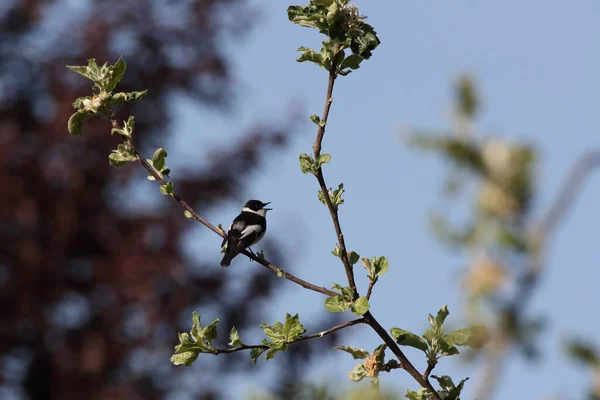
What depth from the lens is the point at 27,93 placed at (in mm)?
17359

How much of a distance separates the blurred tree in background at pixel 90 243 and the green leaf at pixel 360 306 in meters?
12.1

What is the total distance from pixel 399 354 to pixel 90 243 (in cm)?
1463

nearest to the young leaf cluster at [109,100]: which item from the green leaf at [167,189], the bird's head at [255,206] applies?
the green leaf at [167,189]

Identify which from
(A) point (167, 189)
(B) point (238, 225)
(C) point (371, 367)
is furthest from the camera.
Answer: (B) point (238, 225)

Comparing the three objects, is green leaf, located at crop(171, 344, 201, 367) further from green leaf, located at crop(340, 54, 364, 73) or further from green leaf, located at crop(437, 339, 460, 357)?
green leaf, located at crop(340, 54, 364, 73)

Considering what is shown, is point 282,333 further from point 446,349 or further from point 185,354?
point 446,349

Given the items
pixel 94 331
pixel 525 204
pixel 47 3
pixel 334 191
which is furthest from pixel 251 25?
pixel 525 204

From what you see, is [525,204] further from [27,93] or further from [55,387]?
[27,93]

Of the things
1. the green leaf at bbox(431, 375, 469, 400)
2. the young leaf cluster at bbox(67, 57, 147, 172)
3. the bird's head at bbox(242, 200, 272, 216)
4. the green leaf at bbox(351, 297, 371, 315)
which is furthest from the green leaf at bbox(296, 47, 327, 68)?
the bird's head at bbox(242, 200, 272, 216)

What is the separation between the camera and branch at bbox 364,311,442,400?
2.12 m

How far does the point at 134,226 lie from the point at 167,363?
2467 millimetres

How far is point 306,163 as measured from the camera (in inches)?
92.7

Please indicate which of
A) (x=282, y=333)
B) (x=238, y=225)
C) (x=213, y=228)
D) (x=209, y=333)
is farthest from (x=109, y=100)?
(x=238, y=225)

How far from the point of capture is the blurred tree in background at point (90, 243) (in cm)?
1513
